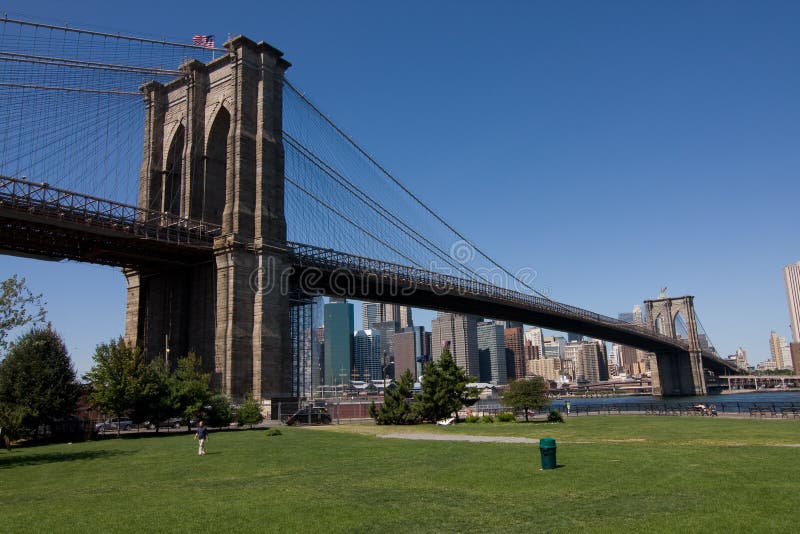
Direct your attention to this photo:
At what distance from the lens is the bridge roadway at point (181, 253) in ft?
130

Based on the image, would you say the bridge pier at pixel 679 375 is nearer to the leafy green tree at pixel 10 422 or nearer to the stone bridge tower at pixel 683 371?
the stone bridge tower at pixel 683 371

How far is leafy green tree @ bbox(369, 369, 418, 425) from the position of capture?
4288 centimetres

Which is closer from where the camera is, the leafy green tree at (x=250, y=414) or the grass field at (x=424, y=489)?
the grass field at (x=424, y=489)

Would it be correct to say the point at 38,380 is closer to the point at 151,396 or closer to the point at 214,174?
the point at 151,396

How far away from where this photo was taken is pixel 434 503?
12234 millimetres

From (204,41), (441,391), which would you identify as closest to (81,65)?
(204,41)

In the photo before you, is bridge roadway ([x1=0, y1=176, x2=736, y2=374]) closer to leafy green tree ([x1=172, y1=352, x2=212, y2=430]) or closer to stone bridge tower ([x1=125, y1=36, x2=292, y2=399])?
stone bridge tower ([x1=125, y1=36, x2=292, y2=399])

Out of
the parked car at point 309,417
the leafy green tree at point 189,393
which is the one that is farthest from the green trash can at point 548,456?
the parked car at point 309,417

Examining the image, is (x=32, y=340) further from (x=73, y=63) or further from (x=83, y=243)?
(x=73, y=63)

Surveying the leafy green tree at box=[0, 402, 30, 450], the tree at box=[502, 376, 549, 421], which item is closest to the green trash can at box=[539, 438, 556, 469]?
the leafy green tree at box=[0, 402, 30, 450]

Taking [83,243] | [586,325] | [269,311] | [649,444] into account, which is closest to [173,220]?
[83,243]

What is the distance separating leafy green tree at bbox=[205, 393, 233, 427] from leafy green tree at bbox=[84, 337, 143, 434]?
4.73m

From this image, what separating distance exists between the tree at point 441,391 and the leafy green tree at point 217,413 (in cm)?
1326

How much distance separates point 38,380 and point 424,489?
27.7 meters
